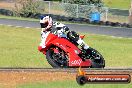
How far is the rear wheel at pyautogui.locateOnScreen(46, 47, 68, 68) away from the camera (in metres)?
11.6

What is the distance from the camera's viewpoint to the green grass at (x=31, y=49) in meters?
16.8

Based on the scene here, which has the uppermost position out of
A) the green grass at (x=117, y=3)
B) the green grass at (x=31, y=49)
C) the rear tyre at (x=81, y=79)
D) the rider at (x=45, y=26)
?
the rear tyre at (x=81, y=79)

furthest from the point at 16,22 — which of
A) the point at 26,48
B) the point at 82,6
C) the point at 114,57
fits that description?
the point at 114,57

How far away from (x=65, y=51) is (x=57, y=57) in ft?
0.92

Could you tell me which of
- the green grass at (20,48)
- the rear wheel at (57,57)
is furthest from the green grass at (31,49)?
the rear wheel at (57,57)

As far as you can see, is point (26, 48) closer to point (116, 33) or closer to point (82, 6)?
point (116, 33)

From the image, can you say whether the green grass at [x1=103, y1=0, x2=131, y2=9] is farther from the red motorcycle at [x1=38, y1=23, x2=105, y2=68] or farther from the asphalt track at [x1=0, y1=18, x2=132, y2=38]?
the red motorcycle at [x1=38, y1=23, x2=105, y2=68]

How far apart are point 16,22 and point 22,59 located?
2049 centimetres

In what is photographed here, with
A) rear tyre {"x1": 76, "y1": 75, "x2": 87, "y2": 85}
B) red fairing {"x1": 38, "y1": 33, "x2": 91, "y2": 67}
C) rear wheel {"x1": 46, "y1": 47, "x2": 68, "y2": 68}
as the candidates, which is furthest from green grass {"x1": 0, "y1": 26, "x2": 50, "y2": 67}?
rear tyre {"x1": 76, "y1": 75, "x2": 87, "y2": 85}

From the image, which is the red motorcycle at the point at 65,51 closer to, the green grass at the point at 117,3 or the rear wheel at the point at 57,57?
the rear wheel at the point at 57,57

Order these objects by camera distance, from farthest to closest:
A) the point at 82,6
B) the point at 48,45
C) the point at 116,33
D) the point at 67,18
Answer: the point at 82,6 < the point at 67,18 < the point at 116,33 < the point at 48,45

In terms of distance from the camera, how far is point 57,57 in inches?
461

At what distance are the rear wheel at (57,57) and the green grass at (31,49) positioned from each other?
11.9ft

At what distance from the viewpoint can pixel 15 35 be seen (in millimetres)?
28906
